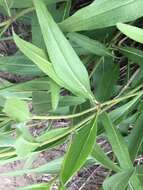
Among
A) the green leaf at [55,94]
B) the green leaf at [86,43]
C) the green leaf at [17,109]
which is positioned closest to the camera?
the green leaf at [17,109]

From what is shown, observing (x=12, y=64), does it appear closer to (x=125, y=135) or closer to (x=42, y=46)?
(x=42, y=46)

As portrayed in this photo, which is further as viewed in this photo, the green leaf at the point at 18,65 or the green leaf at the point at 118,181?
the green leaf at the point at 18,65

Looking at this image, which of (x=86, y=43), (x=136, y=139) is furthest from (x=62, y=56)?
(x=136, y=139)

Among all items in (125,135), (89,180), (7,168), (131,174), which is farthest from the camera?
(7,168)

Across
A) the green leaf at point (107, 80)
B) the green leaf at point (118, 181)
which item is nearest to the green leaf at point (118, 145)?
the green leaf at point (118, 181)

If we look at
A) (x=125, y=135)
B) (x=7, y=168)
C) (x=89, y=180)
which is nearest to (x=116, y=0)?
(x=125, y=135)

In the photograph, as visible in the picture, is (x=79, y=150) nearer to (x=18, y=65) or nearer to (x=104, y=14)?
(x=104, y=14)

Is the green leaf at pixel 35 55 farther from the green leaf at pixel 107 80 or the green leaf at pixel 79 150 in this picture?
the green leaf at pixel 107 80

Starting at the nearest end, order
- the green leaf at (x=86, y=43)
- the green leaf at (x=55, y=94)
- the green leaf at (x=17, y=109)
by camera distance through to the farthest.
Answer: the green leaf at (x=17, y=109) < the green leaf at (x=55, y=94) < the green leaf at (x=86, y=43)
